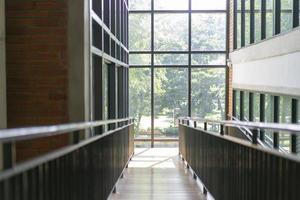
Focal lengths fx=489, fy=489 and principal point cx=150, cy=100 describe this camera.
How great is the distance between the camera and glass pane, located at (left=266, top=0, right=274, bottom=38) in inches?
420

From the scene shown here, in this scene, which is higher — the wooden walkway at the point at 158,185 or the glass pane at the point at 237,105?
the glass pane at the point at 237,105

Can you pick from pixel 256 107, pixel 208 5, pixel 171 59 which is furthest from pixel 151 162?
pixel 208 5

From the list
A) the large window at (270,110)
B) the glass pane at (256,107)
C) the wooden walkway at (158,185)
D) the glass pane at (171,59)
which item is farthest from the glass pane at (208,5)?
the wooden walkway at (158,185)

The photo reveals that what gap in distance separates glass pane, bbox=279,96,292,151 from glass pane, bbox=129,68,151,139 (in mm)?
7004

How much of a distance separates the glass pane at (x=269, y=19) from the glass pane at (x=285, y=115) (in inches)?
68.2

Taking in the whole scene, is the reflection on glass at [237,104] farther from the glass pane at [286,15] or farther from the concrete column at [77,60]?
the concrete column at [77,60]

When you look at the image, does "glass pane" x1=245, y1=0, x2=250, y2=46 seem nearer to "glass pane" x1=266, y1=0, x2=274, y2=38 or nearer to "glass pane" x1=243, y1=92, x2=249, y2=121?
"glass pane" x1=243, y1=92, x2=249, y2=121

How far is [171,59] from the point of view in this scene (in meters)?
16.4

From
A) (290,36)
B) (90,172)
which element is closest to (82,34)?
(90,172)

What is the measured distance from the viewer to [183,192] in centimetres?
666

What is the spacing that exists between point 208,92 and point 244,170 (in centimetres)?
1289

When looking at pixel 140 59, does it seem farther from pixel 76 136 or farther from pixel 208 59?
pixel 76 136

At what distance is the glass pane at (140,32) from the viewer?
16328mm

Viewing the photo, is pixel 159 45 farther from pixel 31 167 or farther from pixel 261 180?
pixel 31 167
